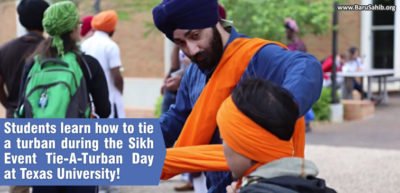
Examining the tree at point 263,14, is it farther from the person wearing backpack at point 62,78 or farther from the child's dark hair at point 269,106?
the child's dark hair at point 269,106

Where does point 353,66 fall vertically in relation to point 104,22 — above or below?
below

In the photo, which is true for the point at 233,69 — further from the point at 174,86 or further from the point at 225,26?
the point at 174,86

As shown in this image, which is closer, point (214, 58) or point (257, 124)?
point (257, 124)

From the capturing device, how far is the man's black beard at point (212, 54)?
2.87m

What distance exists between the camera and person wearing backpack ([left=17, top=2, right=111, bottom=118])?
4223 millimetres

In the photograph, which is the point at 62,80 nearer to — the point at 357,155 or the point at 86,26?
the point at 86,26

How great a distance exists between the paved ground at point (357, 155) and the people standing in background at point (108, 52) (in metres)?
1.06

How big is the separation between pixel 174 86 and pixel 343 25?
760 inches

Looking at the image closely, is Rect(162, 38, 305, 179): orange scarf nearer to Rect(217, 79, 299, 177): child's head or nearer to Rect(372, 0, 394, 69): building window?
Rect(217, 79, 299, 177): child's head

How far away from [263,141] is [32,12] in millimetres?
3646

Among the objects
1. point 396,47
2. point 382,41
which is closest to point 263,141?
point 396,47

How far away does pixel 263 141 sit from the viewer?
2275 mm

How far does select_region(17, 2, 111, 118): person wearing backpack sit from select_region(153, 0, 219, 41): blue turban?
155 cm

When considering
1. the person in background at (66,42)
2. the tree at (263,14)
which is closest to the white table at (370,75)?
the tree at (263,14)
